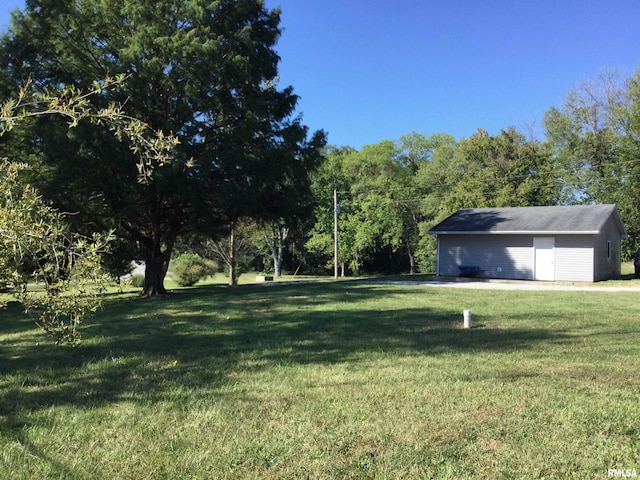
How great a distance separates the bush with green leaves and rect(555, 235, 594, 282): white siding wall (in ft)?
59.3

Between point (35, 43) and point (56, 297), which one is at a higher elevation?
point (35, 43)

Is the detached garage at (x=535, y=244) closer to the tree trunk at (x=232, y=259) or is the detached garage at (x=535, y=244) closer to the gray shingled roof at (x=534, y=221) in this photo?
the gray shingled roof at (x=534, y=221)

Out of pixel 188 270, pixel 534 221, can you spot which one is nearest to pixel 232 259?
→ pixel 188 270

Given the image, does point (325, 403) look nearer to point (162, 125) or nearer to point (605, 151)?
point (162, 125)

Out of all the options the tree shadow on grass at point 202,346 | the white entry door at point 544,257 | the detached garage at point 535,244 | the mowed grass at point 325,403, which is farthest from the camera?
the white entry door at point 544,257

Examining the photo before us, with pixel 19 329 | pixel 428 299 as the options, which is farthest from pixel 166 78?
pixel 428 299

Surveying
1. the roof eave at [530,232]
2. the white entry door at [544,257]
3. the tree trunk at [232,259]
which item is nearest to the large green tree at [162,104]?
the roof eave at [530,232]

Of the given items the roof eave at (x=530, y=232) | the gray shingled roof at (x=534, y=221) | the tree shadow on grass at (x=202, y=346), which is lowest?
the tree shadow on grass at (x=202, y=346)

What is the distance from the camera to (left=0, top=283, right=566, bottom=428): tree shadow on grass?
191 inches

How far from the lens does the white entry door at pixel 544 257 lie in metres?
21.5

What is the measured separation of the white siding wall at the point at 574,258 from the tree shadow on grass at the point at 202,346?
13.1m

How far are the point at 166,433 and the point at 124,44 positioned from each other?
51.0ft

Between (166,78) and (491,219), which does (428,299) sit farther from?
(491,219)

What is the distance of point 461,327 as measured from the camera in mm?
8211
